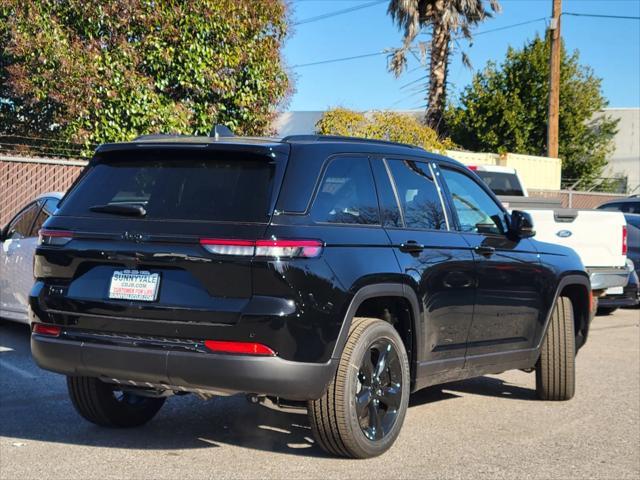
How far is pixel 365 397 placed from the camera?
5492mm

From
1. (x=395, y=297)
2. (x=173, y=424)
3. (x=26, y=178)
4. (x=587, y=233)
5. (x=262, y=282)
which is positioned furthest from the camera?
(x=26, y=178)

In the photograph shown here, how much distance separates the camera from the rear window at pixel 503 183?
55.1 ft

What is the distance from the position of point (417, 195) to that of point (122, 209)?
194 centimetres

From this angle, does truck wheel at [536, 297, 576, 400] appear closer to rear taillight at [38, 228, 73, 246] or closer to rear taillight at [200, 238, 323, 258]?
rear taillight at [200, 238, 323, 258]

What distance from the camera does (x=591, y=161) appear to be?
39.2m

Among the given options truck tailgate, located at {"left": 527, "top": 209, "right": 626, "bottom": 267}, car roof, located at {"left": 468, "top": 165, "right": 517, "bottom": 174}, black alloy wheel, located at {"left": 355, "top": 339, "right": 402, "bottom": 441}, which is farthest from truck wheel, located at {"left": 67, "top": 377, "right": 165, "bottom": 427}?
car roof, located at {"left": 468, "top": 165, "right": 517, "bottom": 174}

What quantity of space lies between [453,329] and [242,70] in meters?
12.8

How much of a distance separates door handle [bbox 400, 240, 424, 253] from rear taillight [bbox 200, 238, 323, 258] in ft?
2.87

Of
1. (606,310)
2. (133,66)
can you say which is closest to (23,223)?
(133,66)

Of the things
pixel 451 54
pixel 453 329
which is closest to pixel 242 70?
pixel 453 329

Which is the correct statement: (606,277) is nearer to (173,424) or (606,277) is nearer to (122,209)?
(173,424)

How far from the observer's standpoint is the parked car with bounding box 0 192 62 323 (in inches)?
375

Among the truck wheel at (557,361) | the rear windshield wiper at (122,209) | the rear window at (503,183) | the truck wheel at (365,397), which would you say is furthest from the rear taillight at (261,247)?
the rear window at (503,183)

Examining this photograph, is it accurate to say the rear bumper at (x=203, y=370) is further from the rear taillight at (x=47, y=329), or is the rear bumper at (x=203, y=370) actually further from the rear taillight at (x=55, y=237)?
the rear taillight at (x=55, y=237)
